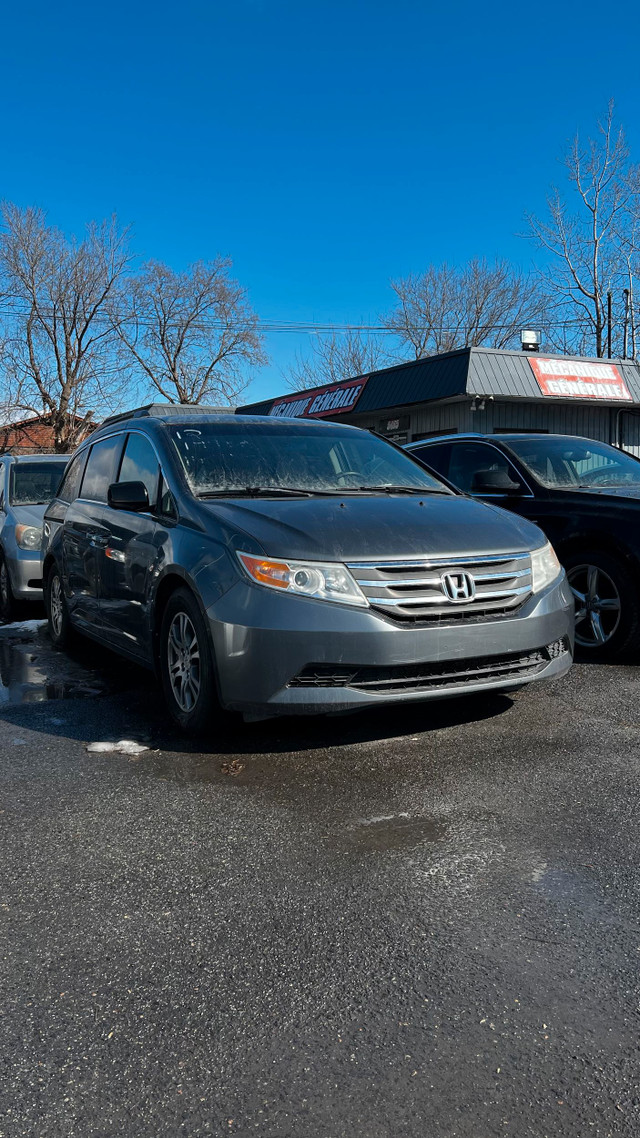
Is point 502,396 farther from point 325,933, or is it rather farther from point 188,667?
point 325,933

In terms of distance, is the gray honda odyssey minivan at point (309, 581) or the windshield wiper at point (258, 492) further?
the windshield wiper at point (258, 492)

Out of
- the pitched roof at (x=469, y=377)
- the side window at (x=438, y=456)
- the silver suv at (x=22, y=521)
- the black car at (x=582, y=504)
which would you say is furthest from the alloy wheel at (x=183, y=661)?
the pitched roof at (x=469, y=377)

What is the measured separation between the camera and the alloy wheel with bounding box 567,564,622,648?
20.2 ft

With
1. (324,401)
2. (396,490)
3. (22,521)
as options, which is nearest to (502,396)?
(324,401)

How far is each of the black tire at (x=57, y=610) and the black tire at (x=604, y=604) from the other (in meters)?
3.73

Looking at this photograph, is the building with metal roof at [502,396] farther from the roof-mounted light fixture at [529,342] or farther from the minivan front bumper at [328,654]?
the minivan front bumper at [328,654]

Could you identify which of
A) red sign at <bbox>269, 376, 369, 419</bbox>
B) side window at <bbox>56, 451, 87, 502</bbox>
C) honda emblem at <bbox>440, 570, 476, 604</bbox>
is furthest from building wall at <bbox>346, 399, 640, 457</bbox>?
honda emblem at <bbox>440, 570, 476, 604</bbox>

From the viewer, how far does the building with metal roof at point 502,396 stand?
62.1 ft

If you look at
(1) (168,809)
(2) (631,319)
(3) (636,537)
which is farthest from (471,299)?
(1) (168,809)

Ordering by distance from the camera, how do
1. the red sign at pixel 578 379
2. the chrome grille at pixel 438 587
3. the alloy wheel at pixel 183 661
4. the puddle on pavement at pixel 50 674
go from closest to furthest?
the chrome grille at pixel 438 587 → the alloy wheel at pixel 183 661 → the puddle on pavement at pixel 50 674 → the red sign at pixel 578 379

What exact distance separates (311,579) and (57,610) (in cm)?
379

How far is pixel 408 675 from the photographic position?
399 centimetres

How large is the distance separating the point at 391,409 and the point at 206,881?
19268mm

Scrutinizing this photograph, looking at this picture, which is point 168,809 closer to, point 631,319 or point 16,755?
point 16,755
